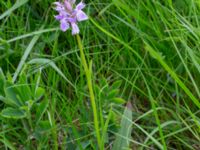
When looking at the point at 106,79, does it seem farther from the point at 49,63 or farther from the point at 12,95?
the point at 12,95

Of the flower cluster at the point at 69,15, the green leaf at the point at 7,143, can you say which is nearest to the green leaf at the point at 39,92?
the green leaf at the point at 7,143

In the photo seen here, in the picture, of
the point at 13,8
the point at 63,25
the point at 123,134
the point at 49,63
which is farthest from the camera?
the point at 13,8

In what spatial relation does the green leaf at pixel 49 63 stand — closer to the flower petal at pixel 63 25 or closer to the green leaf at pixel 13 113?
the green leaf at pixel 13 113

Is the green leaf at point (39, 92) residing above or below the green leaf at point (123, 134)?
above

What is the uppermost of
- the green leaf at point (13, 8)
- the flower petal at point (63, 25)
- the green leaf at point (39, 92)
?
the flower petal at point (63, 25)

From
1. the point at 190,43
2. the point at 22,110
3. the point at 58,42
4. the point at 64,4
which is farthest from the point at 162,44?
the point at 64,4

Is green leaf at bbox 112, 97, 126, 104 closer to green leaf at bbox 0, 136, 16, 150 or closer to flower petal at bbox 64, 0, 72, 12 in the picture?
green leaf at bbox 0, 136, 16, 150

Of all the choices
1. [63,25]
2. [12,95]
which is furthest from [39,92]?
[63,25]

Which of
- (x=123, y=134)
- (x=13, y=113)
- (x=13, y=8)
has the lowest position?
(x=123, y=134)
